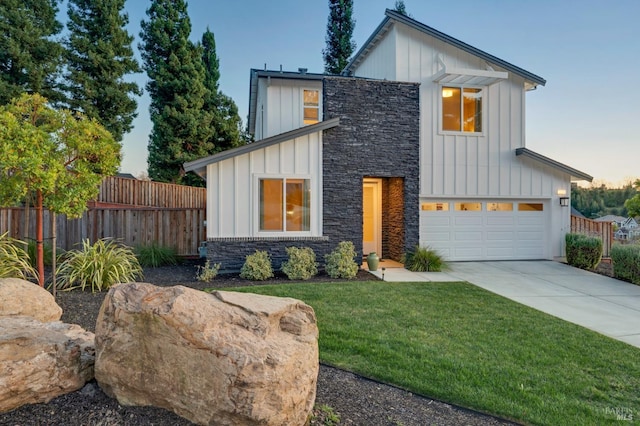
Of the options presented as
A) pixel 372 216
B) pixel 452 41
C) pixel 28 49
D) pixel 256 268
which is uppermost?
pixel 28 49

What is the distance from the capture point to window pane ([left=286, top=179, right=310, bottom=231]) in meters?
9.48

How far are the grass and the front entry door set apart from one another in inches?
216

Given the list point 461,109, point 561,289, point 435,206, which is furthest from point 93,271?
point 461,109

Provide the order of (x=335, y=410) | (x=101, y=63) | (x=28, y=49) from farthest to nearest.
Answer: (x=101, y=63) < (x=28, y=49) < (x=335, y=410)

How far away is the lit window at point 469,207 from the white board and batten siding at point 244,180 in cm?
519

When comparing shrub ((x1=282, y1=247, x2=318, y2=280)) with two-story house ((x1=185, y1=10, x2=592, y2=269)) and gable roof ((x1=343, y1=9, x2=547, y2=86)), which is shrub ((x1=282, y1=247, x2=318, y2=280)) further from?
gable roof ((x1=343, y1=9, x2=547, y2=86))

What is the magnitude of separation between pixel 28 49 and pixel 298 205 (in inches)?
641

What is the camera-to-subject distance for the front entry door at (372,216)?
39.7ft

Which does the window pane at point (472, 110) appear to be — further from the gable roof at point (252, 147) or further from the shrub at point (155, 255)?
the shrub at point (155, 255)

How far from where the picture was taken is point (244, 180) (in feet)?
29.9

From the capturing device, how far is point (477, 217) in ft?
38.1

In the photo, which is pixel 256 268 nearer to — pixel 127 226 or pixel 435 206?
pixel 127 226

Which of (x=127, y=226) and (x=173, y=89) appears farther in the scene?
(x=173, y=89)

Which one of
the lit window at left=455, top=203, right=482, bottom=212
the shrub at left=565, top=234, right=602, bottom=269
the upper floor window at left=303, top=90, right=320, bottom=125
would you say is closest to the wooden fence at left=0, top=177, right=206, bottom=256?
the upper floor window at left=303, top=90, right=320, bottom=125
